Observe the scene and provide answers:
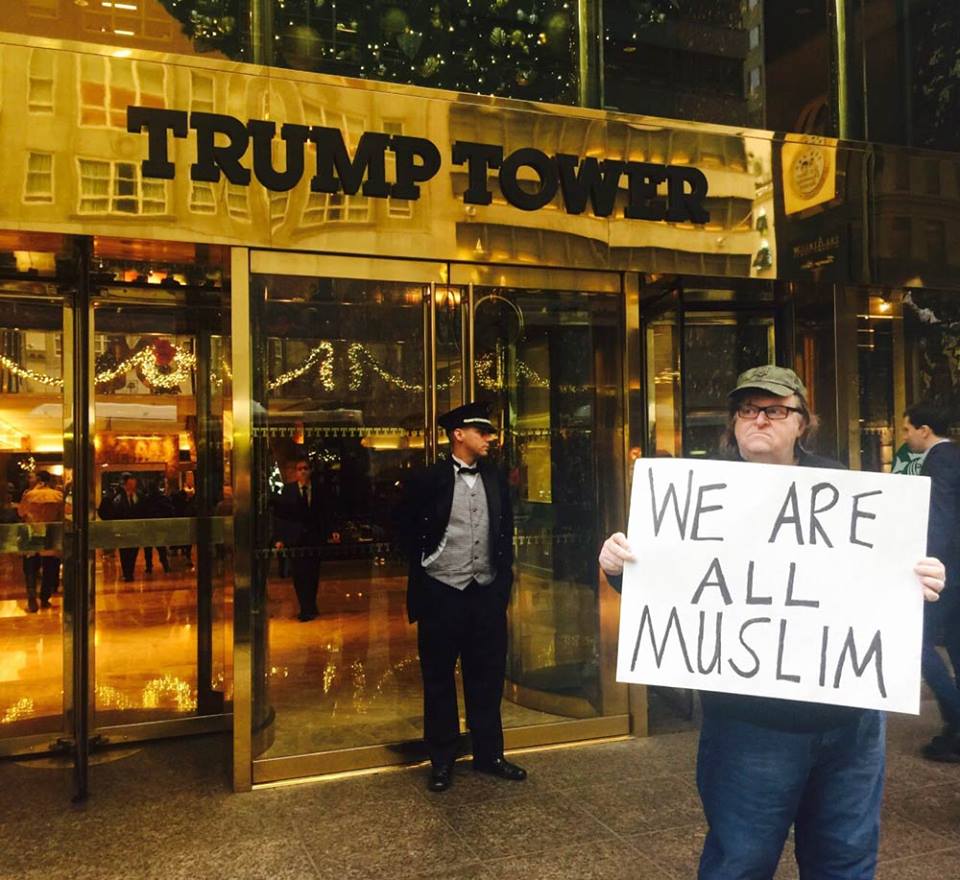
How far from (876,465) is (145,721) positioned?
5404 millimetres

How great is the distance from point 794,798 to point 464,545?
A: 254 centimetres

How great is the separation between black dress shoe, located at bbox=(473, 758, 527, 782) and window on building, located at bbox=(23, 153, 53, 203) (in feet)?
11.8

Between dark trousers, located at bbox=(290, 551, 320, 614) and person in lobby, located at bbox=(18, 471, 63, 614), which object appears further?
person in lobby, located at bbox=(18, 471, 63, 614)

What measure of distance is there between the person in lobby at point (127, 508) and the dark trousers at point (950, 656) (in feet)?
15.2

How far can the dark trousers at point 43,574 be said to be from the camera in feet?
17.5

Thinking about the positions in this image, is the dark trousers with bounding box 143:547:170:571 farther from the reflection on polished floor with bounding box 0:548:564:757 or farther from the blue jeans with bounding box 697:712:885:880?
the blue jeans with bounding box 697:712:885:880

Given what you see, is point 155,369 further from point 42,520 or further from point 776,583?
point 776,583

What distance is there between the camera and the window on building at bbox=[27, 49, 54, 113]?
172 inches

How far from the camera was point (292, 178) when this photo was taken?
475 centimetres

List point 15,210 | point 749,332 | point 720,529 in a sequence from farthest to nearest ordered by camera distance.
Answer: point 749,332 < point 15,210 < point 720,529

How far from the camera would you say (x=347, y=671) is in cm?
534

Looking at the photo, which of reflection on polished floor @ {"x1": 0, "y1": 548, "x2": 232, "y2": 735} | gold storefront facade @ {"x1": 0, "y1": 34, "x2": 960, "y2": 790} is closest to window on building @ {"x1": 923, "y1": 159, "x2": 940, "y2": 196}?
gold storefront facade @ {"x1": 0, "y1": 34, "x2": 960, "y2": 790}

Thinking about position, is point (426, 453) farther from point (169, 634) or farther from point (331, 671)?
point (169, 634)

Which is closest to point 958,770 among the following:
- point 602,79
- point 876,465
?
Result: point 876,465
